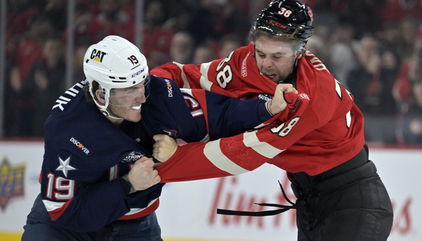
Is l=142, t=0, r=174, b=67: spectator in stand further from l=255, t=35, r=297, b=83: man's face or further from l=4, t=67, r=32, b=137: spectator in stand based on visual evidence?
l=255, t=35, r=297, b=83: man's face

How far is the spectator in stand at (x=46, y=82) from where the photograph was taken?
6.09m

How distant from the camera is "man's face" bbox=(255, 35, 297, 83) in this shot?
2.87 metres

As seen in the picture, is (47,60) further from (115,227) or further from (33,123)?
(115,227)

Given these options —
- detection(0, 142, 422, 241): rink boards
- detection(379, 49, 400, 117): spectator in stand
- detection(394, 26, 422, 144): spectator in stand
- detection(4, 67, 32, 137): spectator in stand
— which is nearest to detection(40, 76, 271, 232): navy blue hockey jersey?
detection(0, 142, 422, 241): rink boards

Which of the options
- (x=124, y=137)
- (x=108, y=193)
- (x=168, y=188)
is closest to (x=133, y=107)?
(x=124, y=137)

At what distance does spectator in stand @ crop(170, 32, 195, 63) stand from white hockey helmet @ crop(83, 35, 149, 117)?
3.43 meters

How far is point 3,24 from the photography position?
6176mm

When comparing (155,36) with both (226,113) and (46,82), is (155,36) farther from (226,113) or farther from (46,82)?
(226,113)

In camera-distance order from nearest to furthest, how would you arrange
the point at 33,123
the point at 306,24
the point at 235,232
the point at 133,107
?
the point at 133,107 → the point at 306,24 → the point at 235,232 → the point at 33,123

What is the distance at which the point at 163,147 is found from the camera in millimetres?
2787

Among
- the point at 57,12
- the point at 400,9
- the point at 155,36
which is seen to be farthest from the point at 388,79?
the point at 57,12

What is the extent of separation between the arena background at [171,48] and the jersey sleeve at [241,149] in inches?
104

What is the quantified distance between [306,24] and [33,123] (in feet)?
12.2

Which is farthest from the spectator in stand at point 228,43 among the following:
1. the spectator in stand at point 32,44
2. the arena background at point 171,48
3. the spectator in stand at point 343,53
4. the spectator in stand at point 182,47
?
the spectator in stand at point 32,44
